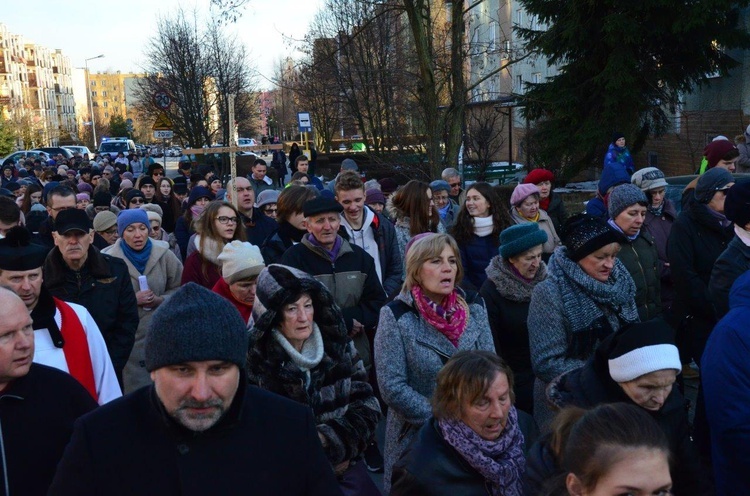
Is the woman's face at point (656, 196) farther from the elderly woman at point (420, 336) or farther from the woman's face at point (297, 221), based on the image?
the elderly woman at point (420, 336)

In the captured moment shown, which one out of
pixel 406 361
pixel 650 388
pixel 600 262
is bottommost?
pixel 406 361

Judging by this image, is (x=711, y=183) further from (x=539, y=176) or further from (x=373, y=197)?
(x=373, y=197)

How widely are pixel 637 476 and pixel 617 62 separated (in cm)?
1867

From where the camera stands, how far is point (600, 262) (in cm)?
480

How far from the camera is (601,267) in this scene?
4.81 meters

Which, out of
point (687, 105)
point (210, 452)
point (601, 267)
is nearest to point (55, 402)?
point (210, 452)

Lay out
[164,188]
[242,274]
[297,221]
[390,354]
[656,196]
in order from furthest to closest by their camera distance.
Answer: [164,188]
[656,196]
[297,221]
[242,274]
[390,354]

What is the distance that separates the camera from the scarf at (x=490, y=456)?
11.9 feet

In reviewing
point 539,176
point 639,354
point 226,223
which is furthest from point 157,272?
point 639,354

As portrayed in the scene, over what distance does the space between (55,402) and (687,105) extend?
23344 mm

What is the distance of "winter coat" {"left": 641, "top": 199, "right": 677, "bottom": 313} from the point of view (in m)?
7.64

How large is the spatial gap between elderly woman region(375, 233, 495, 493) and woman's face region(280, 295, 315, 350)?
636 mm

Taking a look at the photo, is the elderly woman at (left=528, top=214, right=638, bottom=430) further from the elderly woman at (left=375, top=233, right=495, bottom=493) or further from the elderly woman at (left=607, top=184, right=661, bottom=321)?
the elderly woman at (left=607, top=184, right=661, bottom=321)

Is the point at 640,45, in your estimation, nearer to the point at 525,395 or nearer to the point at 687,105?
the point at 687,105
